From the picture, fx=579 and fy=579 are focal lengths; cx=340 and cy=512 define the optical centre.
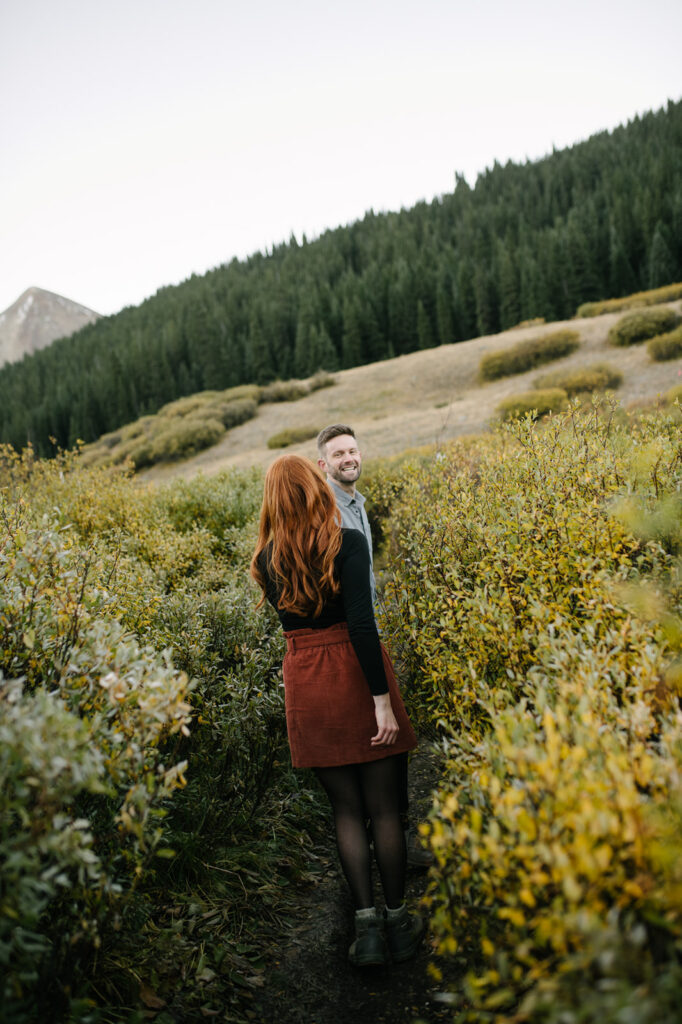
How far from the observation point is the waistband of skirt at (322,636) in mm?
2902

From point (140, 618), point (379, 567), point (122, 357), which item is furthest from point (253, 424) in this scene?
point (122, 357)

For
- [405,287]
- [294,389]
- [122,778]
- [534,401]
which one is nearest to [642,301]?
[534,401]

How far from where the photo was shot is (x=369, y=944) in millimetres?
2740

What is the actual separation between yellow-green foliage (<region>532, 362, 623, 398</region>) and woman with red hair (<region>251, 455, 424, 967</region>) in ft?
70.3

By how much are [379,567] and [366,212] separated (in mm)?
113725

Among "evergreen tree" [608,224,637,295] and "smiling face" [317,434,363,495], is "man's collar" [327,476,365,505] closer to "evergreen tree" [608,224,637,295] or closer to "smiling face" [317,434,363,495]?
"smiling face" [317,434,363,495]

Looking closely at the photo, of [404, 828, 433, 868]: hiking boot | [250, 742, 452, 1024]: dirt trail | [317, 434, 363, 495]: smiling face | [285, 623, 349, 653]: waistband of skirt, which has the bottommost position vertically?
[404, 828, 433, 868]: hiking boot

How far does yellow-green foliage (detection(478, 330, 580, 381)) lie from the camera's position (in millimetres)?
29469

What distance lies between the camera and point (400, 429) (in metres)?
24.8

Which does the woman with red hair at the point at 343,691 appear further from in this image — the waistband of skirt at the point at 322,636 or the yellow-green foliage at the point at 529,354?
the yellow-green foliage at the point at 529,354

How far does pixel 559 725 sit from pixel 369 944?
64.7 inches

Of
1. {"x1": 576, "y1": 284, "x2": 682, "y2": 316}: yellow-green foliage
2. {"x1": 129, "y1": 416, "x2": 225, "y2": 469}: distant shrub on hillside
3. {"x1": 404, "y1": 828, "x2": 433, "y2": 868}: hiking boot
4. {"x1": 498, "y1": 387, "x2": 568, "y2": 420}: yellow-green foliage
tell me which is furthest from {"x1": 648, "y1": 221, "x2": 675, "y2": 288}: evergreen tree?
{"x1": 404, "y1": 828, "x2": 433, "y2": 868}: hiking boot

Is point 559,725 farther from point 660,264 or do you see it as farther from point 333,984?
point 660,264

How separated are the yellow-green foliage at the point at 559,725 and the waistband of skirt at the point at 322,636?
2.28 feet
